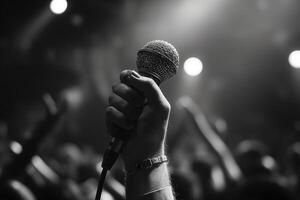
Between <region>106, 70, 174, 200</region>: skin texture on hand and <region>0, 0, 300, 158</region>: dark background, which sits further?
<region>0, 0, 300, 158</region>: dark background

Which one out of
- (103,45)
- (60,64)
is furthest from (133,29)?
(60,64)

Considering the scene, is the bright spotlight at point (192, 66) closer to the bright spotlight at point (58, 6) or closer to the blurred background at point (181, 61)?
the blurred background at point (181, 61)

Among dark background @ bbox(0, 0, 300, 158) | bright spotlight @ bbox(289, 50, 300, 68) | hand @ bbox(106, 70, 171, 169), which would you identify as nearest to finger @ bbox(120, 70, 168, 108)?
hand @ bbox(106, 70, 171, 169)

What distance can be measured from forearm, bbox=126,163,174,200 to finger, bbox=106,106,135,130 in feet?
0.65

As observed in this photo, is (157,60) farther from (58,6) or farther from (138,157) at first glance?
(58,6)

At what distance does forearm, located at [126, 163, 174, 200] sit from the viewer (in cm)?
129

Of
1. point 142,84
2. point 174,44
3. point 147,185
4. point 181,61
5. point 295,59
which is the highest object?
point 174,44

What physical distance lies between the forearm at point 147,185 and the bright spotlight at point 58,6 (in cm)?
576

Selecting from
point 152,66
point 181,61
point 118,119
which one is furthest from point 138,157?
point 181,61

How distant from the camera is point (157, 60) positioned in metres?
1.30

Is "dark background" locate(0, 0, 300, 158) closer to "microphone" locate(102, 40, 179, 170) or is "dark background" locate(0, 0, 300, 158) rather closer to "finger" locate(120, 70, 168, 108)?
"microphone" locate(102, 40, 179, 170)

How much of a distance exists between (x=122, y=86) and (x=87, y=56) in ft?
27.2

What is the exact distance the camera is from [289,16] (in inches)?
328

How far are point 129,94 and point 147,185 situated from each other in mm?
332
